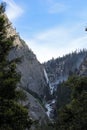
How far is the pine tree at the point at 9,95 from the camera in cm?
2216

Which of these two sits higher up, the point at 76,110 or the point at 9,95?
the point at 9,95

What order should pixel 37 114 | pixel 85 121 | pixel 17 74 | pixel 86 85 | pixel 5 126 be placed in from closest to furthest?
pixel 5 126, pixel 17 74, pixel 85 121, pixel 86 85, pixel 37 114

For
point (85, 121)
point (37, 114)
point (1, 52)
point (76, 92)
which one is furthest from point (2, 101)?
point (37, 114)

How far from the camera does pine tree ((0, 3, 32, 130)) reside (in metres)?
22.2

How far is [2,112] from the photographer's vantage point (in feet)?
72.1

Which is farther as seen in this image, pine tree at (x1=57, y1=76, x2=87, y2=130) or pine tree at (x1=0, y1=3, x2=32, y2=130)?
pine tree at (x1=57, y1=76, x2=87, y2=130)

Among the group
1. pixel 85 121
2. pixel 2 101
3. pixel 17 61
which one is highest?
pixel 17 61

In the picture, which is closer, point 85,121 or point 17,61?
point 17,61

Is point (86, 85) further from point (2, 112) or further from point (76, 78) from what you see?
point (2, 112)

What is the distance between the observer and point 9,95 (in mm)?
23328

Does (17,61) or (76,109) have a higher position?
(17,61)

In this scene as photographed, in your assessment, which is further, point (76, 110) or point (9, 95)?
point (76, 110)

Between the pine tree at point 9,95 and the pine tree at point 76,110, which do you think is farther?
the pine tree at point 76,110

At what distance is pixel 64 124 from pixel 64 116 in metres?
0.61
